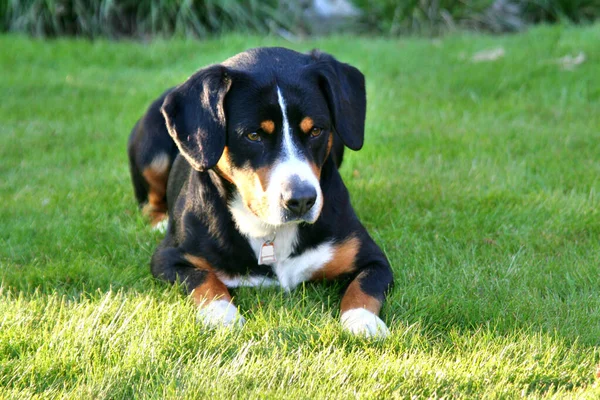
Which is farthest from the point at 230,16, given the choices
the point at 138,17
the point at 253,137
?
the point at 253,137

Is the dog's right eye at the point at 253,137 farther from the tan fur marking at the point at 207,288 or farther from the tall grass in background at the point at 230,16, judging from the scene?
the tall grass in background at the point at 230,16

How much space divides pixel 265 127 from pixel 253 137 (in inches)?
3.2

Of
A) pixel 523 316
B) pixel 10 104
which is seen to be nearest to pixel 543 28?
pixel 10 104

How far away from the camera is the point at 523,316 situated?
3525mm

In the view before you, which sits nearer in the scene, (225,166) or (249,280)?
(225,166)

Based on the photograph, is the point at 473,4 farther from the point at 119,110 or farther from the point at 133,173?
the point at 133,173

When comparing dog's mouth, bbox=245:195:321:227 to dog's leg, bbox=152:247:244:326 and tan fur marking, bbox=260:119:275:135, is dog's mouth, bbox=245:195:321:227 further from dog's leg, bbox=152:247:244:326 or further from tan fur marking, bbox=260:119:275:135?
dog's leg, bbox=152:247:244:326

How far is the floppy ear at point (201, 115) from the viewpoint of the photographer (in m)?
3.57

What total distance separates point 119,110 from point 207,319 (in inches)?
205

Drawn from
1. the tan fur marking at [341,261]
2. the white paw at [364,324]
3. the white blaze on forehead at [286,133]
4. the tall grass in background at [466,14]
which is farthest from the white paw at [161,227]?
the tall grass in background at [466,14]

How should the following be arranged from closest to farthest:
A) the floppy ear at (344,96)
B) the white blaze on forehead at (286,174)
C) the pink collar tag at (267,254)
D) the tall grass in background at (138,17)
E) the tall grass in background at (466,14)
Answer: the white blaze on forehead at (286,174), the floppy ear at (344,96), the pink collar tag at (267,254), the tall grass in background at (138,17), the tall grass in background at (466,14)

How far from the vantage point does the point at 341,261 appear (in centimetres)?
390

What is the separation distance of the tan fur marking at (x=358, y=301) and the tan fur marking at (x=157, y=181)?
6.72ft

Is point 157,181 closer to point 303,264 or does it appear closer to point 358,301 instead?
point 303,264
